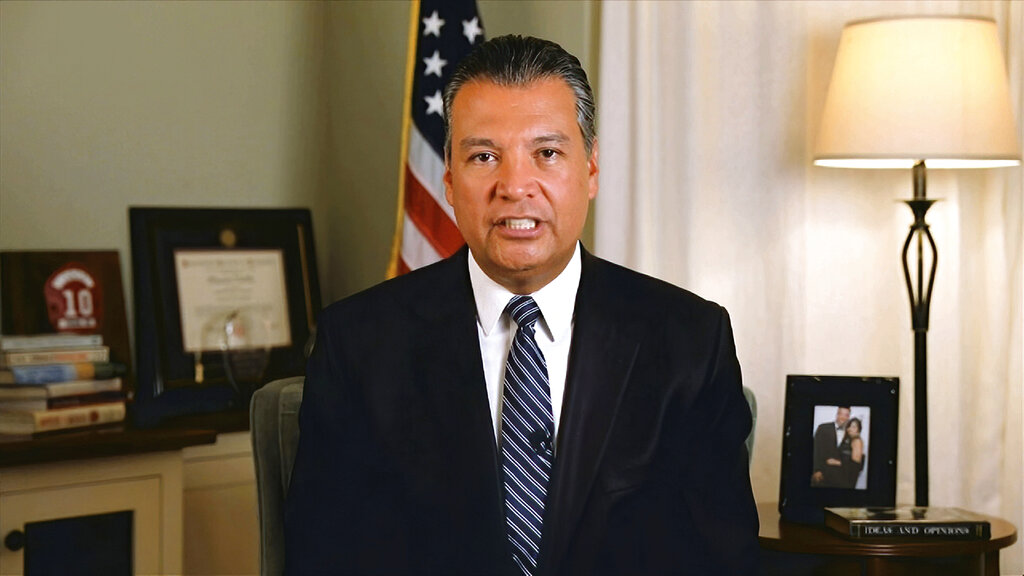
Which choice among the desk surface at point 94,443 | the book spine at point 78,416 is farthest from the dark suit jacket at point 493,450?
the book spine at point 78,416

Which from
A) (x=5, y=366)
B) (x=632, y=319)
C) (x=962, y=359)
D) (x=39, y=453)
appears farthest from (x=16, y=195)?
(x=962, y=359)

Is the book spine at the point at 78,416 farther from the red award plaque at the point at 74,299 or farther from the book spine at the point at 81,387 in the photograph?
the red award plaque at the point at 74,299

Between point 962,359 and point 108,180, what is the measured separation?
2290mm

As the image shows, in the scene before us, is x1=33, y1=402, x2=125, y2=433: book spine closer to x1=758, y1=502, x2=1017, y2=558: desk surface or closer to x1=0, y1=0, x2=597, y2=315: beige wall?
x1=0, y1=0, x2=597, y2=315: beige wall

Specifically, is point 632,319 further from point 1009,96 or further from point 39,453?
point 39,453

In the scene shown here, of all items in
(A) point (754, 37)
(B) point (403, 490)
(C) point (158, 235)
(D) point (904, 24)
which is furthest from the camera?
(C) point (158, 235)

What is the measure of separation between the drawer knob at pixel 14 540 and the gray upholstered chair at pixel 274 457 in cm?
87

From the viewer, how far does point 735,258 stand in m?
2.97

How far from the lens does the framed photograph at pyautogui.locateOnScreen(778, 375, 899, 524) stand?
2.43 meters

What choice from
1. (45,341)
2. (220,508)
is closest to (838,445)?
(220,508)

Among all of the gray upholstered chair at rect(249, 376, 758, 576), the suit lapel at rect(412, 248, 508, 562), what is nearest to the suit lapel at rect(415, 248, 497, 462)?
the suit lapel at rect(412, 248, 508, 562)

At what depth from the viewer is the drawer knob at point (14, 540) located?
8.39 feet

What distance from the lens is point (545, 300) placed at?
1704 mm

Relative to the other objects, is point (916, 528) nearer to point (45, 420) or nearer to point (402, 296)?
point (402, 296)
